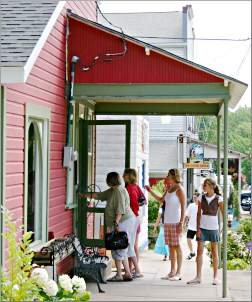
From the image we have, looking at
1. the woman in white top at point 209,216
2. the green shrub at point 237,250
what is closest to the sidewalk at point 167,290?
the woman in white top at point 209,216

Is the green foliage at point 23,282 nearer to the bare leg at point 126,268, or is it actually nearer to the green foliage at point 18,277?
the green foliage at point 18,277

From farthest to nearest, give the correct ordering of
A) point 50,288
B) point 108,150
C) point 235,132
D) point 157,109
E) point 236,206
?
point 235,132 → point 236,206 → point 108,150 → point 157,109 → point 50,288

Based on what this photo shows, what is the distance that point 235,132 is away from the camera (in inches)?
1437

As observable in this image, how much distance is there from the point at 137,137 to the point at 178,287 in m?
8.15

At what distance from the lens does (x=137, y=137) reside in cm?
1747

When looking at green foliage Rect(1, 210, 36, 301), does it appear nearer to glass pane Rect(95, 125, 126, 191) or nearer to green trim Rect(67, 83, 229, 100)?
green trim Rect(67, 83, 229, 100)

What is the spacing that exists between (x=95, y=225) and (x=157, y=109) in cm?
238

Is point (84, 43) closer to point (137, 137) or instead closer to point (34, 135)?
point (34, 135)

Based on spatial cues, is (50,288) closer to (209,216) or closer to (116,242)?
(116,242)

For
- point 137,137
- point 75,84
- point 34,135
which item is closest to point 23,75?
point 34,135

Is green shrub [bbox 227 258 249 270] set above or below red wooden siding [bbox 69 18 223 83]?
below

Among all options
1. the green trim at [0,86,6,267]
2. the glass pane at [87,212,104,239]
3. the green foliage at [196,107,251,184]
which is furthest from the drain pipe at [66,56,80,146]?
the green foliage at [196,107,251,184]

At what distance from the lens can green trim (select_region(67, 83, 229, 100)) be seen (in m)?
9.62

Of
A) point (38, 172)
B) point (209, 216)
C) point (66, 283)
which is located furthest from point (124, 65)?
point (66, 283)
